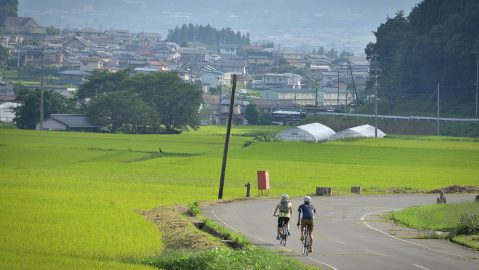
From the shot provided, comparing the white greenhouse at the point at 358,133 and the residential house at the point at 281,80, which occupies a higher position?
the residential house at the point at 281,80

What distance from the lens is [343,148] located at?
73.1 m

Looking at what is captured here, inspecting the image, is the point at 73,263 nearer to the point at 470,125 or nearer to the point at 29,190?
the point at 29,190

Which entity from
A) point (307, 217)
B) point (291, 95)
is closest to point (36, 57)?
point (291, 95)

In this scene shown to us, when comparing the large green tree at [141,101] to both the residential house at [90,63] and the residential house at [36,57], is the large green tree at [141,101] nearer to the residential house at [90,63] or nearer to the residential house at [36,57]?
the residential house at [36,57]

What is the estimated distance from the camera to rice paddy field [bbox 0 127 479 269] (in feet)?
84.0

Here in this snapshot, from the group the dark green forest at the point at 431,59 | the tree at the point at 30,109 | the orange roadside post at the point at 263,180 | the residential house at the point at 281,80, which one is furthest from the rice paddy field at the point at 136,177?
the residential house at the point at 281,80

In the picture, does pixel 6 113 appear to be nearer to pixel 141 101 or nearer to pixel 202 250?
pixel 141 101

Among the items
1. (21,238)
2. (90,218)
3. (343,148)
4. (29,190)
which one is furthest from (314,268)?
(343,148)

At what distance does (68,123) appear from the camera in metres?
95.3

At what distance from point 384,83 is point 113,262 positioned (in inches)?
3941

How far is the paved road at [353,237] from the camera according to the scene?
83.9 ft

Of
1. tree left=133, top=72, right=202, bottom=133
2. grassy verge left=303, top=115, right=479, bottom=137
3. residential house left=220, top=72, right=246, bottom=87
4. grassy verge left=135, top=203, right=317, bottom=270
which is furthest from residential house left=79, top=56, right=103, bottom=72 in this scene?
grassy verge left=135, top=203, right=317, bottom=270

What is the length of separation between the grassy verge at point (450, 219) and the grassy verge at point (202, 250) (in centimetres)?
547

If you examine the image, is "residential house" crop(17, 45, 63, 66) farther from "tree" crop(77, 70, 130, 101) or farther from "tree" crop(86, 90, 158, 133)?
"tree" crop(86, 90, 158, 133)
